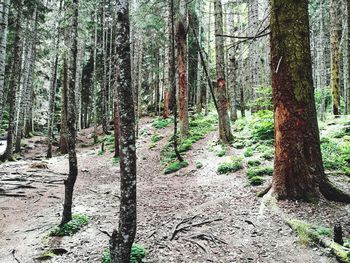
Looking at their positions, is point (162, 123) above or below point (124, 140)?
above

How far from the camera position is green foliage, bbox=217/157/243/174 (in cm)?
839

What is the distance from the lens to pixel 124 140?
387cm

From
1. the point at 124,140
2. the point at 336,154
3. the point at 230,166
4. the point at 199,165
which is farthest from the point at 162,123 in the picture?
the point at 124,140

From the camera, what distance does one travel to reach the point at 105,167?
1277cm

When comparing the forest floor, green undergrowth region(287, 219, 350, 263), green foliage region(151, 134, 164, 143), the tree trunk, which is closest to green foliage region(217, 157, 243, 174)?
the forest floor

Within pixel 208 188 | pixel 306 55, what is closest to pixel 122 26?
pixel 306 55

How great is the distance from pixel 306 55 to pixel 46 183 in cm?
898

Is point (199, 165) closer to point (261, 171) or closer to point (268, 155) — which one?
point (268, 155)

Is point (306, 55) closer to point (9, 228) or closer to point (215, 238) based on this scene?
point (215, 238)

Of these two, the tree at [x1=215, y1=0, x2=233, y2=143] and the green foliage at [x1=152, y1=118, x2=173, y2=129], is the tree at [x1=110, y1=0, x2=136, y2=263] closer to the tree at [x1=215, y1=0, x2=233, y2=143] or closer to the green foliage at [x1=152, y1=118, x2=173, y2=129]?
the tree at [x1=215, y1=0, x2=233, y2=143]

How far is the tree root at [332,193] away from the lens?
491cm

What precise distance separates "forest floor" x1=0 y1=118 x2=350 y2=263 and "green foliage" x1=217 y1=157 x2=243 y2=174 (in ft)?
0.66

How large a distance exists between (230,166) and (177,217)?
10.4 ft

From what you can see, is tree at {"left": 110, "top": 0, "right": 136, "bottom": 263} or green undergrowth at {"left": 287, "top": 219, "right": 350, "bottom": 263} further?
tree at {"left": 110, "top": 0, "right": 136, "bottom": 263}
